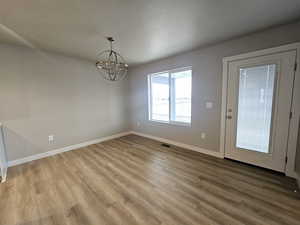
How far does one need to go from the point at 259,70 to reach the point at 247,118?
88cm

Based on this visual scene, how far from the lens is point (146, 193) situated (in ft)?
6.31

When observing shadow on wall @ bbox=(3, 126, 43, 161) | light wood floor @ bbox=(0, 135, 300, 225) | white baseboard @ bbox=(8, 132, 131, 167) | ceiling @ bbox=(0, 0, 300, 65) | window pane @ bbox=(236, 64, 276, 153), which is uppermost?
ceiling @ bbox=(0, 0, 300, 65)

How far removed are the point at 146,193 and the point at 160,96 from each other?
9.75ft

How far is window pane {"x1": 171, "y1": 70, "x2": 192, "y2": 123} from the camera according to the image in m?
3.54

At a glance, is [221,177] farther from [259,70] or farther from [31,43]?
[31,43]

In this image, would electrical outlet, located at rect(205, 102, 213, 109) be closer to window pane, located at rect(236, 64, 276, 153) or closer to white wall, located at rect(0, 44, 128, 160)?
window pane, located at rect(236, 64, 276, 153)

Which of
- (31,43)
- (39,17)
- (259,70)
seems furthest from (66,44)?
(259,70)

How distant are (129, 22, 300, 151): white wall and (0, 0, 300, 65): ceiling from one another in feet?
0.69

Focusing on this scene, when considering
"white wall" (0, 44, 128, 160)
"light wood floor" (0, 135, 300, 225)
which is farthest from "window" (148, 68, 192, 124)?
"white wall" (0, 44, 128, 160)

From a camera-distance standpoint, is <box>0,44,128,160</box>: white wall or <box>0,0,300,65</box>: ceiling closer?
<box>0,0,300,65</box>: ceiling

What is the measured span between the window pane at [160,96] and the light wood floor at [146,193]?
163 cm

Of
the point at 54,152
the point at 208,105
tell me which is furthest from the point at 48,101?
the point at 208,105

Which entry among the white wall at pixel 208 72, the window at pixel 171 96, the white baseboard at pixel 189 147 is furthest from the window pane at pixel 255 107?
the window at pixel 171 96

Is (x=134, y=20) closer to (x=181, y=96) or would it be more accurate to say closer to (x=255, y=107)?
(x=181, y=96)
